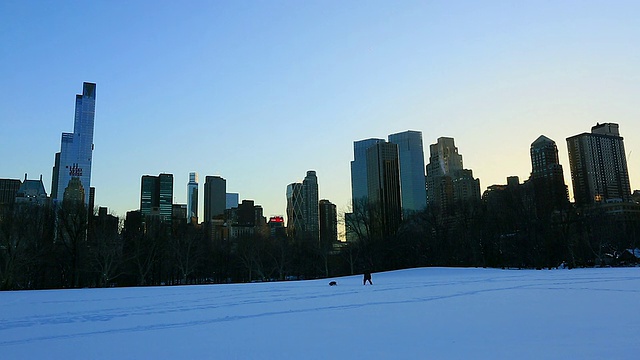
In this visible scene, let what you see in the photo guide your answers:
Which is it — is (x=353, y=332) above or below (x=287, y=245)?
below

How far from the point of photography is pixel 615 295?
1614 centimetres

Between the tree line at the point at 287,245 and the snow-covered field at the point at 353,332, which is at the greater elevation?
the tree line at the point at 287,245

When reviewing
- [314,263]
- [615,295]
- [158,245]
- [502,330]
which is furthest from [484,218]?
[502,330]

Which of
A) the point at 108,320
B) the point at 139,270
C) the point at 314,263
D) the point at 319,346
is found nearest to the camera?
the point at 319,346

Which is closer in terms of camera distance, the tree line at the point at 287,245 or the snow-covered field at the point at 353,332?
the snow-covered field at the point at 353,332

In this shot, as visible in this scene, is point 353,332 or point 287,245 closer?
point 353,332

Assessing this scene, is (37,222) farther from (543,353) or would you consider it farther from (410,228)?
(543,353)

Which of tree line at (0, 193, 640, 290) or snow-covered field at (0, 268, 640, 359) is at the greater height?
tree line at (0, 193, 640, 290)

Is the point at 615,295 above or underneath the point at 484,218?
underneath

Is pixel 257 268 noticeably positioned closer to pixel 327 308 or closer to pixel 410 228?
pixel 410 228

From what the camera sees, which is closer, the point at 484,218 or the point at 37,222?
the point at 37,222

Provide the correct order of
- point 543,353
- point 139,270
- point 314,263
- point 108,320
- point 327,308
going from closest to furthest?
point 543,353
point 108,320
point 327,308
point 139,270
point 314,263

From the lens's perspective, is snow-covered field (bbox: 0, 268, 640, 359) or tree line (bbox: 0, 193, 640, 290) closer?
snow-covered field (bbox: 0, 268, 640, 359)

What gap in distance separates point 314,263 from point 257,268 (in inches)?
376
